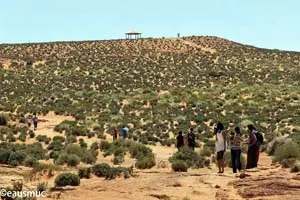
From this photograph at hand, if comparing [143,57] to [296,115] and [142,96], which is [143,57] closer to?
[142,96]

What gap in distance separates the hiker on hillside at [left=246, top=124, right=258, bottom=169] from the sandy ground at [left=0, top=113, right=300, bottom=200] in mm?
558

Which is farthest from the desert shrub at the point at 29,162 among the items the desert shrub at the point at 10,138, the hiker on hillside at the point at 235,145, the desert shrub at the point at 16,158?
the desert shrub at the point at 10,138

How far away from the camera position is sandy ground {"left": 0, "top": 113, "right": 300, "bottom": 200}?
14.2 metres

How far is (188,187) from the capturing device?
50.8ft

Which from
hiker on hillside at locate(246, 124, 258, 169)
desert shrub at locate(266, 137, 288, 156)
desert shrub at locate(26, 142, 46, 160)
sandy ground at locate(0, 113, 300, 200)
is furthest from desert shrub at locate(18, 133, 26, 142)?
hiker on hillside at locate(246, 124, 258, 169)

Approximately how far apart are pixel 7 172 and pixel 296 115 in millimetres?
31491

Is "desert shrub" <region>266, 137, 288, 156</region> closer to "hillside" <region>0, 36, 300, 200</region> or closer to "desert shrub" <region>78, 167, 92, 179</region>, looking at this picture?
"hillside" <region>0, 36, 300, 200</region>

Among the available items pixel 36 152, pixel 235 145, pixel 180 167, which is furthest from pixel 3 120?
pixel 235 145

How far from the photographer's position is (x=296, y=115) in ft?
150

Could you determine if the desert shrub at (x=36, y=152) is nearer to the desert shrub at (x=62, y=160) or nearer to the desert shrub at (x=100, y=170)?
the desert shrub at (x=62, y=160)

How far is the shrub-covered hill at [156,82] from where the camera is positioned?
156 feet

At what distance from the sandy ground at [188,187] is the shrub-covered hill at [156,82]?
19787 mm

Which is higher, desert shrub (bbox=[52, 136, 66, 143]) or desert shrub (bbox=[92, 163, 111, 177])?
desert shrub (bbox=[52, 136, 66, 143])

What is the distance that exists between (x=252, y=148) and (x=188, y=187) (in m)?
3.22
